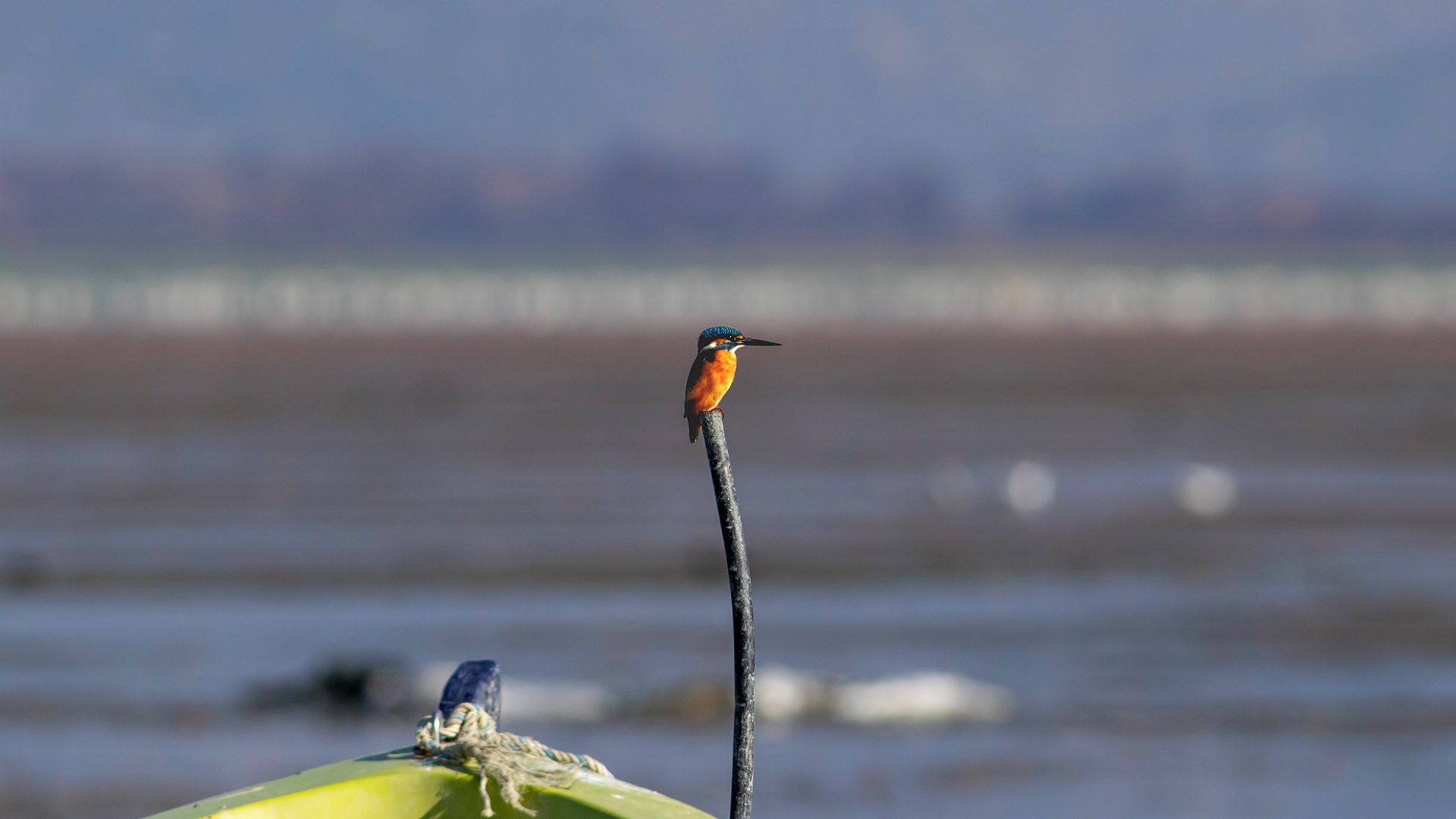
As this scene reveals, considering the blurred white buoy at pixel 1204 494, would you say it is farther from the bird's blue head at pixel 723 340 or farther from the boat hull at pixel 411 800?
the bird's blue head at pixel 723 340

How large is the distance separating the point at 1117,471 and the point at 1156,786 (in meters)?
18.2

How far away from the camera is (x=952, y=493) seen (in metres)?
24.4

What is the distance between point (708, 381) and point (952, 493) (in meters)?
19.5

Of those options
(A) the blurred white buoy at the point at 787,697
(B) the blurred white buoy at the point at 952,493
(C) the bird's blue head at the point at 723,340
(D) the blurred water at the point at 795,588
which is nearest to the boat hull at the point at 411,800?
(C) the bird's blue head at the point at 723,340

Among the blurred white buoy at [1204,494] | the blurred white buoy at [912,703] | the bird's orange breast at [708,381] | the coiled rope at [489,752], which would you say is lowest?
the blurred white buoy at [912,703]

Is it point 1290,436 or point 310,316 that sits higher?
point 310,316

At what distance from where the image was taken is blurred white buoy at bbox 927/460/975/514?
24.0 metres

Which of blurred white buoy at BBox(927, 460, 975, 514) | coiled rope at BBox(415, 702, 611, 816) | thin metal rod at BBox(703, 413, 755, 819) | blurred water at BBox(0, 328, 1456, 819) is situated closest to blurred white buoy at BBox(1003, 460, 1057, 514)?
blurred water at BBox(0, 328, 1456, 819)

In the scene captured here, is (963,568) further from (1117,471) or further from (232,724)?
(1117,471)

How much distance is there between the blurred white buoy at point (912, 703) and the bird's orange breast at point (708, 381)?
25.1 feet

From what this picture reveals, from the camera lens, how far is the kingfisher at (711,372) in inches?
199

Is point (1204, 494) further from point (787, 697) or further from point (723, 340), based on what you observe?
point (723, 340)

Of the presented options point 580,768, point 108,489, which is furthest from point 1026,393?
point 580,768

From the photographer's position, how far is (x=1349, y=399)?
146 feet
